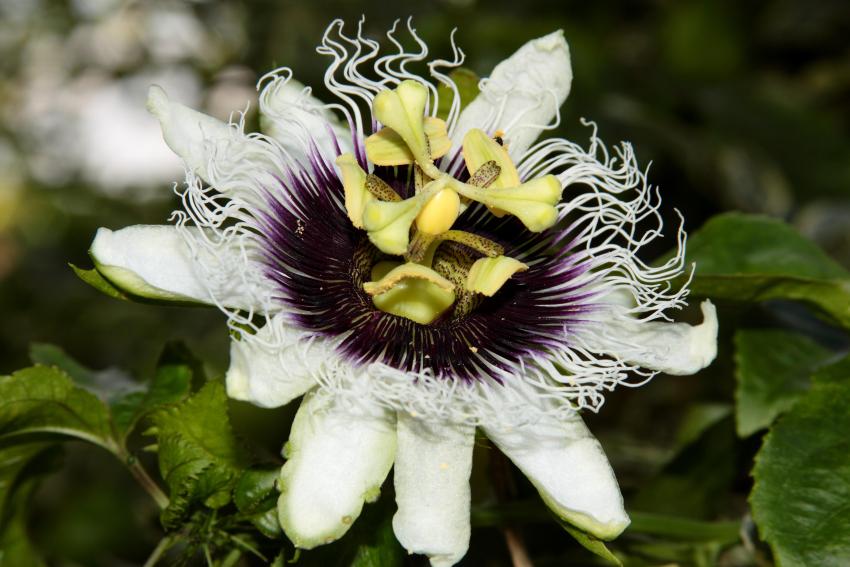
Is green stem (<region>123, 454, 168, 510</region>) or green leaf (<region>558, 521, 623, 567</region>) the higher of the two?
green leaf (<region>558, 521, 623, 567</region>)

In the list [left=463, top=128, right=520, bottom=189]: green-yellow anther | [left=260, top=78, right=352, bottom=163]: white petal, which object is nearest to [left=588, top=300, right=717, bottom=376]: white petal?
[left=463, top=128, right=520, bottom=189]: green-yellow anther

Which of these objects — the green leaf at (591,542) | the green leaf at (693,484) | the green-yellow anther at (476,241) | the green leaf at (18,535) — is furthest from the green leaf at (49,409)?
the green leaf at (693,484)

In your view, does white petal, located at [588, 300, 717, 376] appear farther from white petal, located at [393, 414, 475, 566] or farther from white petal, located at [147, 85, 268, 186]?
white petal, located at [147, 85, 268, 186]

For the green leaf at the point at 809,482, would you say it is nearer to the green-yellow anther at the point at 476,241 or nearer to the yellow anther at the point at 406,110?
the green-yellow anther at the point at 476,241

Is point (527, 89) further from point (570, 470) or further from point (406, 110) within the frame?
point (570, 470)

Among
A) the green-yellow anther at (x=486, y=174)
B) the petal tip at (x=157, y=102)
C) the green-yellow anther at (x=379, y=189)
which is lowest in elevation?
the green-yellow anther at (x=379, y=189)

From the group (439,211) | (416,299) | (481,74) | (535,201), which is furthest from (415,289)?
(481,74)
